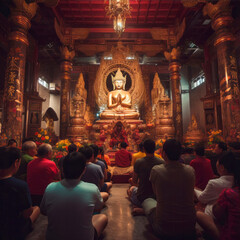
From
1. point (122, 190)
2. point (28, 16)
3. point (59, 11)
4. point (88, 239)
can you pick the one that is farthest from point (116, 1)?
point (88, 239)

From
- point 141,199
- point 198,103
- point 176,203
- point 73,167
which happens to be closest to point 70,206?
point 73,167

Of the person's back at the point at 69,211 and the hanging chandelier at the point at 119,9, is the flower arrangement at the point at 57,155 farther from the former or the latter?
the hanging chandelier at the point at 119,9

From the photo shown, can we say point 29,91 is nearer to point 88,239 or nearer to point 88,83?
point 88,83

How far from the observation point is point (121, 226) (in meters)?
1.86

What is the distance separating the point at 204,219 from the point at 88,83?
36.0ft

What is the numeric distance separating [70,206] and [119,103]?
7434mm

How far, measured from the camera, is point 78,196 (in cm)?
110

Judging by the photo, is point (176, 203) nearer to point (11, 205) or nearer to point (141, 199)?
point (141, 199)

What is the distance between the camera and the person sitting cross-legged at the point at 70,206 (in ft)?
3.53

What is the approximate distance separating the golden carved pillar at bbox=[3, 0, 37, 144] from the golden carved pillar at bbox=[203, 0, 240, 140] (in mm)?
5693

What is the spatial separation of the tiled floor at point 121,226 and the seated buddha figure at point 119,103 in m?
5.32

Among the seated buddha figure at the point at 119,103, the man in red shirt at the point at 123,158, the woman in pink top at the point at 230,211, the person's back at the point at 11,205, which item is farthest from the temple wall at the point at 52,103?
the woman in pink top at the point at 230,211

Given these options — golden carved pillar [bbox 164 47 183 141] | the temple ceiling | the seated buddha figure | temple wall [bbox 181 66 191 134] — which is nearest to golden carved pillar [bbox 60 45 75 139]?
the temple ceiling

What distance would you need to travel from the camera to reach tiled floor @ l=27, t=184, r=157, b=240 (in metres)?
1.66
